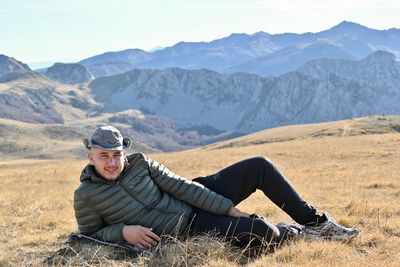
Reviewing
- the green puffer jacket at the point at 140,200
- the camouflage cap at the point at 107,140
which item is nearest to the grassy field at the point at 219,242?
the green puffer jacket at the point at 140,200

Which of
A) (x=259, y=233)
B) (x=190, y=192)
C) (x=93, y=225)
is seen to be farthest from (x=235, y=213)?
(x=93, y=225)

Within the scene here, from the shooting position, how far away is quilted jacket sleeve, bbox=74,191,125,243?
7.27 m

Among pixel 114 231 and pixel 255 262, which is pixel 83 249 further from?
pixel 255 262

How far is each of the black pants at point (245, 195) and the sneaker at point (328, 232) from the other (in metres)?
0.15

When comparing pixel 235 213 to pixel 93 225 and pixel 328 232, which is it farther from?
pixel 93 225

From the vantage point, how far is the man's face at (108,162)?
692cm

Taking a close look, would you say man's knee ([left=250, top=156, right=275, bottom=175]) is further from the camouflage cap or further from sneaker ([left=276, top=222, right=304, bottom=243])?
the camouflage cap

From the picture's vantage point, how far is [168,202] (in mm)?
7492

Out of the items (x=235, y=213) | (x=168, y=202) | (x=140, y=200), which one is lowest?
(x=235, y=213)

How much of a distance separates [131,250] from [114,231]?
0.39m

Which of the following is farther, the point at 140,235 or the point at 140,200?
the point at 140,200

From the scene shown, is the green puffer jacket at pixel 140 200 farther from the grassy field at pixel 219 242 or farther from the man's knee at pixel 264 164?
the man's knee at pixel 264 164

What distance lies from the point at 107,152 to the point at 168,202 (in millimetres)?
1307

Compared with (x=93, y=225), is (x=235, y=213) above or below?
above
